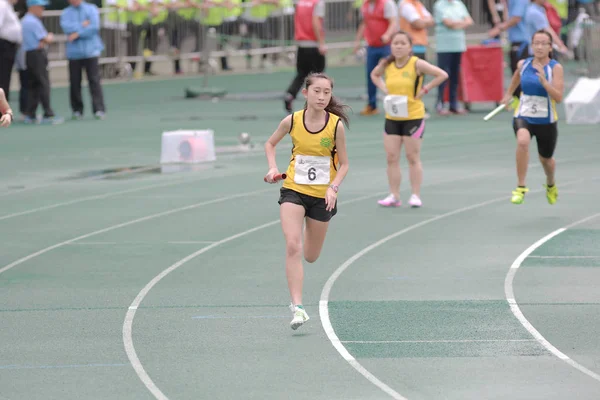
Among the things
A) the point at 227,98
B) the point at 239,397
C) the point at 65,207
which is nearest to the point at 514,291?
the point at 239,397

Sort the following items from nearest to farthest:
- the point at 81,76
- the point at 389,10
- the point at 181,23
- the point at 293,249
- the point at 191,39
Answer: the point at 293,249
the point at 389,10
the point at 81,76
the point at 181,23
the point at 191,39

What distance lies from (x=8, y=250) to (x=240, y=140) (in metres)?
7.39

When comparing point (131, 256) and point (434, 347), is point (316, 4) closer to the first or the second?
point (131, 256)

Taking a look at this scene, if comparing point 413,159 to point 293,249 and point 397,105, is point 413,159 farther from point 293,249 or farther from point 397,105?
point 293,249

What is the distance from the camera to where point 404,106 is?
13047mm

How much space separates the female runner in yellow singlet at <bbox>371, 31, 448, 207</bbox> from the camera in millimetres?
13047

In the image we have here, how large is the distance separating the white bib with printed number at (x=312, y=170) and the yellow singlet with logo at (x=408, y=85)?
4.63 metres

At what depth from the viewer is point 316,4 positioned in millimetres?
21625

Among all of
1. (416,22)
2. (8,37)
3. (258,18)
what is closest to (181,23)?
(258,18)

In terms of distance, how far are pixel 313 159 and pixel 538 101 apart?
457 centimetres

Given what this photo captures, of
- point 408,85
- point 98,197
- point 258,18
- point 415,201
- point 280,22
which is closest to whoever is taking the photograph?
point 408,85

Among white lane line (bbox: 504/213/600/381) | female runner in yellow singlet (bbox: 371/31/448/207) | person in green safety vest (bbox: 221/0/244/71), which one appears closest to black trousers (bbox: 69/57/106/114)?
person in green safety vest (bbox: 221/0/244/71)

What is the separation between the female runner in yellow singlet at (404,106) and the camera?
1305 centimetres

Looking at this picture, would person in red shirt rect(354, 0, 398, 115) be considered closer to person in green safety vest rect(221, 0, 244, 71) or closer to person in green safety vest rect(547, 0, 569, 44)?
person in green safety vest rect(221, 0, 244, 71)
